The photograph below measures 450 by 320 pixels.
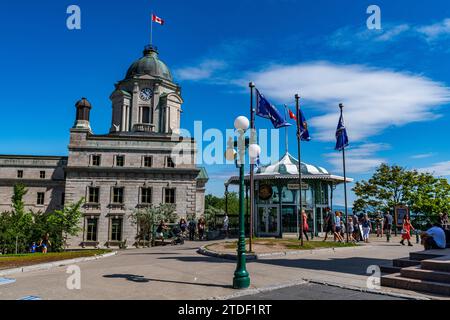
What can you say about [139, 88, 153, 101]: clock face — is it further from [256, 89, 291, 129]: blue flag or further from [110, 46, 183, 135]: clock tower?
[256, 89, 291, 129]: blue flag

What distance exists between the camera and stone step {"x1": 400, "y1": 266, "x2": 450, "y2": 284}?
8.39 metres

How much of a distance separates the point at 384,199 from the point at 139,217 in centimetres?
2756

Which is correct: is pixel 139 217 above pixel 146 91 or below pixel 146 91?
below

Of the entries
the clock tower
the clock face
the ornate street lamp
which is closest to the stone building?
the clock tower

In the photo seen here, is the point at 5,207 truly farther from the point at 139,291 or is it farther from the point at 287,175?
the point at 139,291

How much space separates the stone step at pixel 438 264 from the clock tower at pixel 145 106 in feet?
126

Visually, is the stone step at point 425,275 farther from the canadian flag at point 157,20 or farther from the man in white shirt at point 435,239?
the canadian flag at point 157,20

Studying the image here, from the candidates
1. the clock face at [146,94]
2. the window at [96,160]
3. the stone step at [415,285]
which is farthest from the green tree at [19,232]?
the stone step at [415,285]

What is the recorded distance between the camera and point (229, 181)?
96.5 feet

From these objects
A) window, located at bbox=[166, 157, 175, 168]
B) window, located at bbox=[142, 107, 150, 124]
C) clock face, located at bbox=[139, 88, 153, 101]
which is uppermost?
clock face, located at bbox=[139, 88, 153, 101]

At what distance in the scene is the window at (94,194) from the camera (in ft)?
116

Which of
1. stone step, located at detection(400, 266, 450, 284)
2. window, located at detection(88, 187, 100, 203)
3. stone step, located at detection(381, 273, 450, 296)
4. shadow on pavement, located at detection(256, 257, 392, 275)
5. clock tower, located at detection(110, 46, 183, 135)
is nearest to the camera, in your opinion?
stone step, located at detection(381, 273, 450, 296)

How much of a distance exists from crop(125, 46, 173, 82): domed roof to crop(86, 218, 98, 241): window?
21.3m
